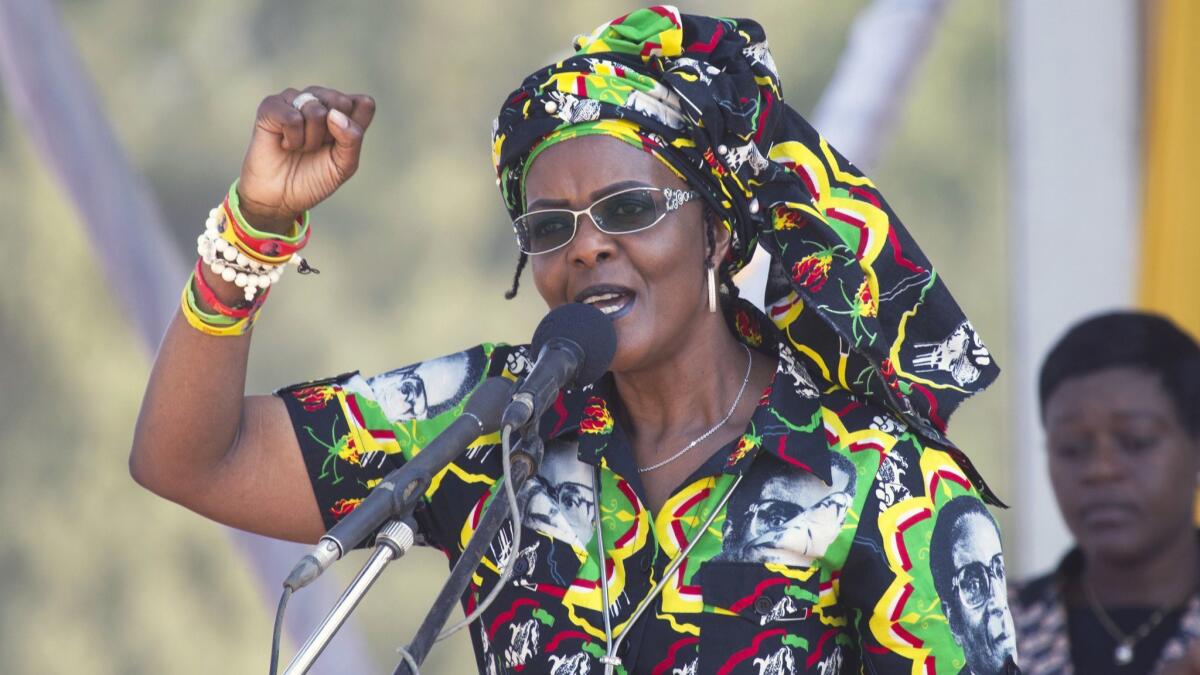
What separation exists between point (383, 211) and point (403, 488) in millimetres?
2558

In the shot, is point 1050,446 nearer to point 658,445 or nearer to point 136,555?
point 658,445

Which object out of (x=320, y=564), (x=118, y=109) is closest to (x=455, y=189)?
(x=118, y=109)

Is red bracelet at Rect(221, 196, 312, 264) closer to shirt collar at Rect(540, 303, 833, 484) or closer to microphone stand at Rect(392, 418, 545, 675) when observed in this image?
shirt collar at Rect(540, 303, 833, 484)

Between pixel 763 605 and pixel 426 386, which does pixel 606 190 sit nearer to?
pixel 426 386

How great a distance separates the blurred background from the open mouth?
6.20 ft

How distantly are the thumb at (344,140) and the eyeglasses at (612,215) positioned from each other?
0.27 meters

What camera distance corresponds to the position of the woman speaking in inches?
84.1

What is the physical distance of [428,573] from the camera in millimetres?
4078

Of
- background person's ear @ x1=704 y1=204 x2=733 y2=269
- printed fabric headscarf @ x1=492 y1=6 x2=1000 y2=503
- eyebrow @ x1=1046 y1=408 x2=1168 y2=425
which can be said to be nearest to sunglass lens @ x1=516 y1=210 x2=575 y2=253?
printed fabric headscarf @ x1=492 y1=6 x2=1000 y2=503

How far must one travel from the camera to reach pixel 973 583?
2121mm

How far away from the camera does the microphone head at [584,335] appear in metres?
1.83

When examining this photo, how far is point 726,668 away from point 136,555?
2.17m

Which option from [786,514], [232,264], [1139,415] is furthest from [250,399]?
[1139,415]

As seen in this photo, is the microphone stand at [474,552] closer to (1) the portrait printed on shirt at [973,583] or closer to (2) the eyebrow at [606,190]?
(2) the eyebrow at [606,190]
